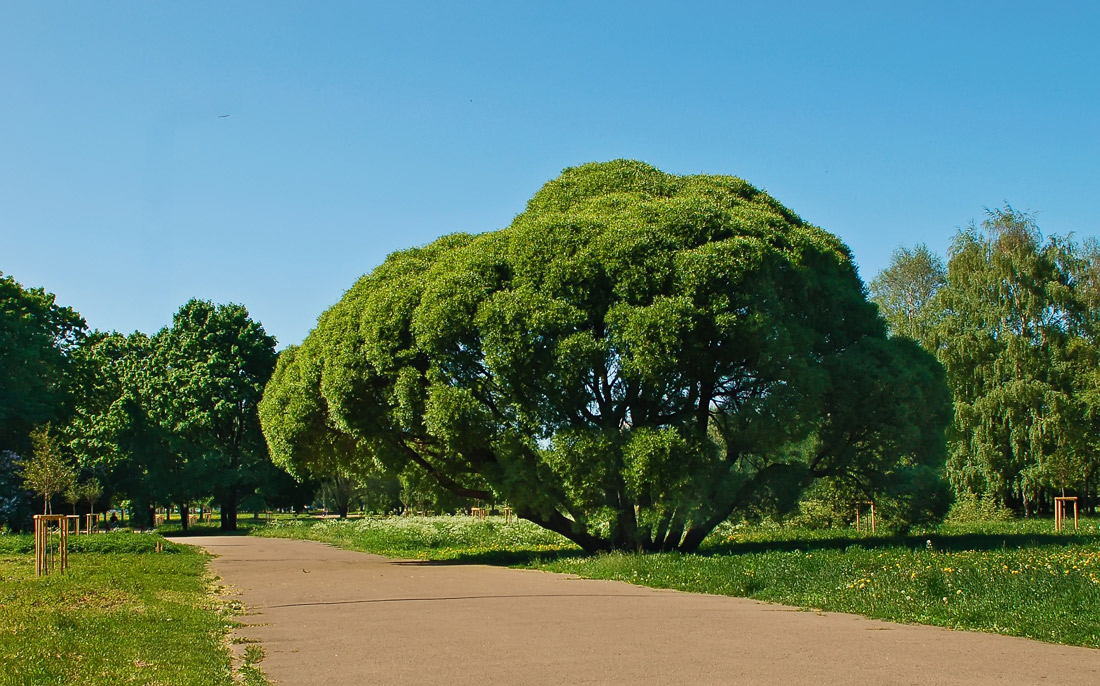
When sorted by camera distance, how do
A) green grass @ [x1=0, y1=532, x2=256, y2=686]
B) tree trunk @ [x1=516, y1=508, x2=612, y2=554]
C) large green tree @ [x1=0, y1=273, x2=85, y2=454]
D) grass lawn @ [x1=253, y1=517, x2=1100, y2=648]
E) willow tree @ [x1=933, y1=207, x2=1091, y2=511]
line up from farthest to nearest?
large green tree @ [x1=0, y1=273, x2=85, y2=454]
willow tree @ [x1=933, y1=207, x2=1091, y2=511]
tree trunk @ [x1=516, y1=508, x2=612, y2=554]
grass lawn @ [x1=253, y1=517, x2=1100, y2=648]
green grass @ [x1=0, y1=532, x2=256, y2=686]

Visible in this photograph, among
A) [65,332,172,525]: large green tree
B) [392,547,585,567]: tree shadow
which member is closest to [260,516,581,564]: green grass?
[392,547,585,567]: tree shadow

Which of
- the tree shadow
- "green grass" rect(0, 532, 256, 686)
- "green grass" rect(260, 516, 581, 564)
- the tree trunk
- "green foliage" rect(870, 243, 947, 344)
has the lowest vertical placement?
"green grass" rect(260, 516, 581, 564)

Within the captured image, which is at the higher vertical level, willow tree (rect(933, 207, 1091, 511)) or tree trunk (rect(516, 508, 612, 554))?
willow tree (rect(933, 207, 1091, 511))

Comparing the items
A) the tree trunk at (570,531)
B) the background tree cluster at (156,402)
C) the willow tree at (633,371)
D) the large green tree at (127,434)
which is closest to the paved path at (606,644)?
the willow tree at (633,371)

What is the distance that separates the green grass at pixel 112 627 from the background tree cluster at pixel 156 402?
2820cm

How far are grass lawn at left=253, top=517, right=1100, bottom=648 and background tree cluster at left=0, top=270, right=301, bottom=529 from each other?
24900mm

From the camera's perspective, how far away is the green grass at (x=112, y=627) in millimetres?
7840

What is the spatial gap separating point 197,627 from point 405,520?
29165mm

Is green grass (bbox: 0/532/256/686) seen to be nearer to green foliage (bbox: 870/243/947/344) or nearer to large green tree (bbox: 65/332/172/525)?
large green tree (bbox: 65/332/172/525)

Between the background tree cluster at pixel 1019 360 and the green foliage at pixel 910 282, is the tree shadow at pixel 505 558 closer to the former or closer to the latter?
the background tree cluster at pixel 1019 360

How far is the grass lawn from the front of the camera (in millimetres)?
10945

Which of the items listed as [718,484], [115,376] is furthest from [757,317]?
[115,376]

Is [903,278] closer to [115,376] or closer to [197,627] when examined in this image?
[115,376]

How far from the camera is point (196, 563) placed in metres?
23.0
